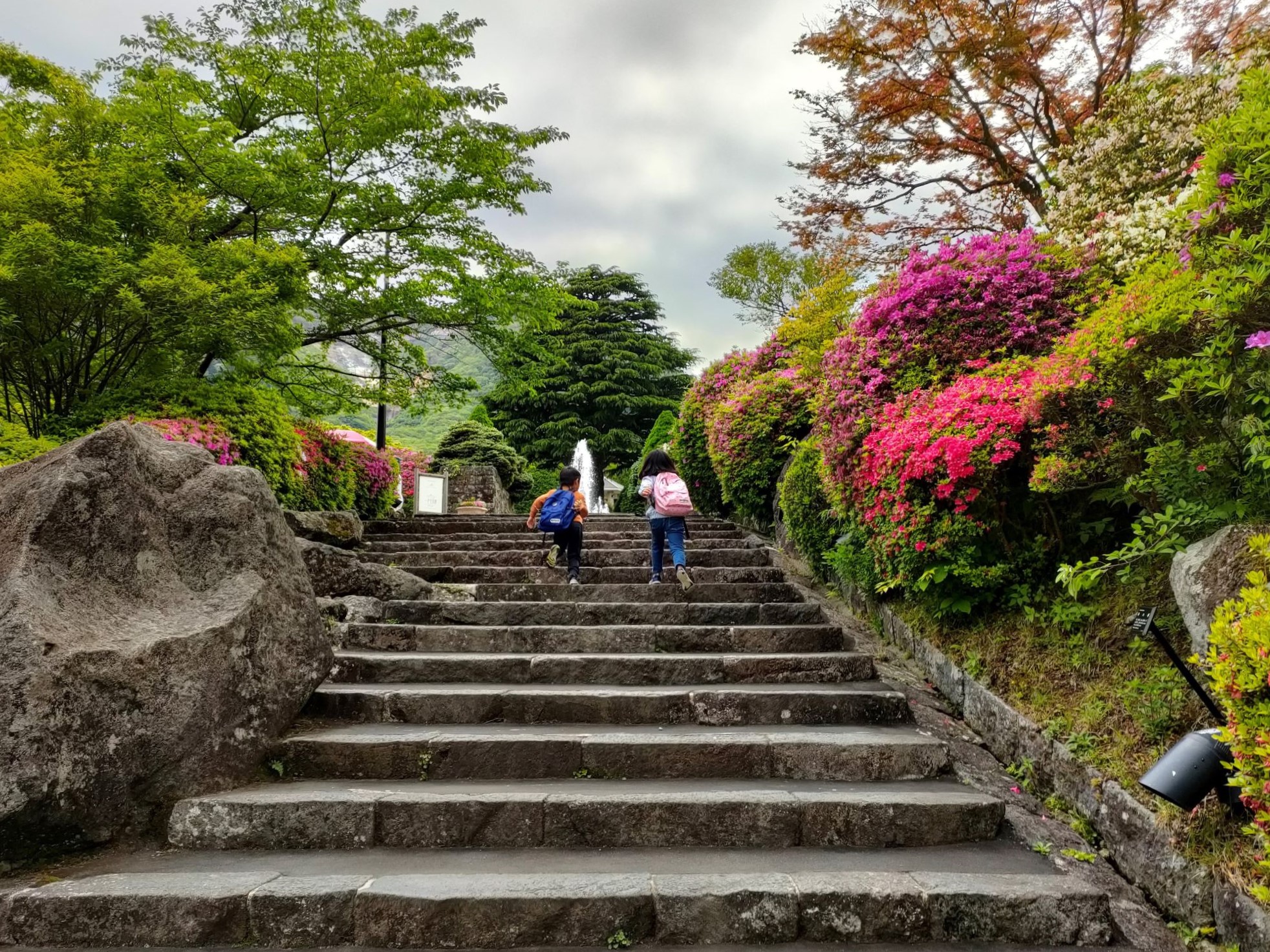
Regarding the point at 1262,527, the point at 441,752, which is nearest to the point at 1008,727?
the point at 1262,527

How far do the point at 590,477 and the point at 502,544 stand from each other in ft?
66.1

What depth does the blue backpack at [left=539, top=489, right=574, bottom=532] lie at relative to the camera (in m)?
6.33

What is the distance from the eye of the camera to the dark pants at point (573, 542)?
6375 millimetres

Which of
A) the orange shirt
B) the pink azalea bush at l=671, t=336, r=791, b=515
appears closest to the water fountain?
the pink azalea bush at l=671, t=336, r=791, b=515

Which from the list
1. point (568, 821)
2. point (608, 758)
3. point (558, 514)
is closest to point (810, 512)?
Answer: point (558, 514)

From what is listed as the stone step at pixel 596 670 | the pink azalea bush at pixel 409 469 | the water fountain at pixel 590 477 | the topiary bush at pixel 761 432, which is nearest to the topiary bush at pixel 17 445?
the stone step at pixel 596 670

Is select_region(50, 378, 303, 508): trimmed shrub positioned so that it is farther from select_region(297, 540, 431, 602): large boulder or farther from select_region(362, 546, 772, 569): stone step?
select_region(362, 546, 772, 569): stone step

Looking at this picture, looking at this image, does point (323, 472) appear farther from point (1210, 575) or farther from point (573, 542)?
point (1210, 575)

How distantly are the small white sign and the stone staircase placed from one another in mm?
9388

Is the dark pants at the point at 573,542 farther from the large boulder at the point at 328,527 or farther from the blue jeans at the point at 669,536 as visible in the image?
the large boulder at the point at 328,527

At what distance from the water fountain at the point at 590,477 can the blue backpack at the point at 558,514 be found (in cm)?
1939

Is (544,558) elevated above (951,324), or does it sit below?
below

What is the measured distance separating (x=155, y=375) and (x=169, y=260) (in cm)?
164

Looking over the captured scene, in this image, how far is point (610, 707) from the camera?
3.92 metres
